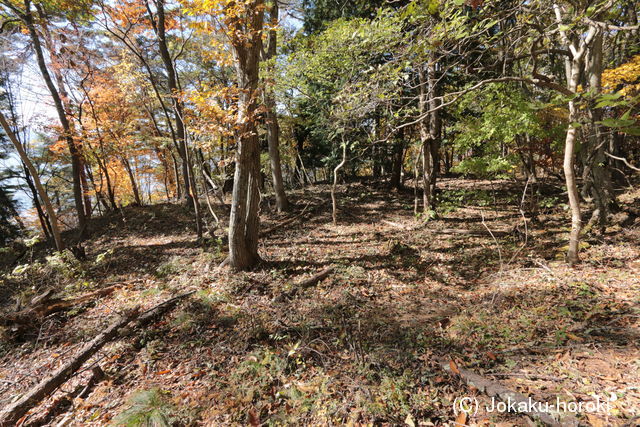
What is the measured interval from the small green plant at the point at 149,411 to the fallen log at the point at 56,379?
1331 mm

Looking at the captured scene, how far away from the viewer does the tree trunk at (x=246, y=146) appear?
5.42 meters

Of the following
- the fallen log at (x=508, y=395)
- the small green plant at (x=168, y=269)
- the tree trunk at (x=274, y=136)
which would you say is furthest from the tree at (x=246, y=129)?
the fallen log at (x=508, y=395)

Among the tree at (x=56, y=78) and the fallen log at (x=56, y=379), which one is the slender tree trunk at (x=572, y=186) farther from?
the tree at (x=56, y=78)

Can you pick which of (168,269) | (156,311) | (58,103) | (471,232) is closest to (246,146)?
(156,311)

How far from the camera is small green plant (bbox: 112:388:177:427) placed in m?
Result: 2.75

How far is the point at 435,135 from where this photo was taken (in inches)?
362

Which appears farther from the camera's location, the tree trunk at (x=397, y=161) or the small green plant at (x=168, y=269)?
the tree trunk at (x=397, y=161)

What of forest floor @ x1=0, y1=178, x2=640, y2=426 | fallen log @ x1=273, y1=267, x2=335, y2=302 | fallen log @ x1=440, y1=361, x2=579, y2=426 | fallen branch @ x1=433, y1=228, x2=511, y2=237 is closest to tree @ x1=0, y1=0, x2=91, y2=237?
forest floor @ x1=0, y1=178, x2=640, y2=426

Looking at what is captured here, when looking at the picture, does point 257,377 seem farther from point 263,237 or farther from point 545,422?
point 263,237

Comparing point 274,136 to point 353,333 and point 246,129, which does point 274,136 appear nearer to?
point 246,129

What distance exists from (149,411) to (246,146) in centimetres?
502

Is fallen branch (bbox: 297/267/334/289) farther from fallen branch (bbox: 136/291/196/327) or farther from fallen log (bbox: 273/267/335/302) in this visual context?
fallen branch (bbox: 136/291/196/327)

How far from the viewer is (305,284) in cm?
589

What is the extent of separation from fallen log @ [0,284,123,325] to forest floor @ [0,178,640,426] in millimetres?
217
